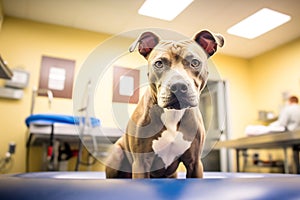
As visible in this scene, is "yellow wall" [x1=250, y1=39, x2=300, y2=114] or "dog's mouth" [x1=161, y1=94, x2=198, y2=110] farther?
"yellow wall" [x1=250, y1=39, x2=300, y2=114]

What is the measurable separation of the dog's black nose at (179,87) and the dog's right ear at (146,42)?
0.27 ft

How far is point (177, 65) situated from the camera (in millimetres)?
350

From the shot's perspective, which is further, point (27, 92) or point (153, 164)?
point (27, 92)

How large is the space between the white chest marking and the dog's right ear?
0.09m

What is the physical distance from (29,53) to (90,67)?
197cm

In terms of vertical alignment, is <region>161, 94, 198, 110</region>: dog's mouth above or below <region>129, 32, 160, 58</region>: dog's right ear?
below

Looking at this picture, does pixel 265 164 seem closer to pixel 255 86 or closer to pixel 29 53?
pixel 255 86

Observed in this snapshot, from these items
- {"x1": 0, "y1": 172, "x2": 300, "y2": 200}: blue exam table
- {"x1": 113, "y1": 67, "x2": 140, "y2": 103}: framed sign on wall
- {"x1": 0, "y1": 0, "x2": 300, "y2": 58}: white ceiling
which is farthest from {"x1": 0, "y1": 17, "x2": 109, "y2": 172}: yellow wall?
{"x1": 0, "y1": 172, "x2": 300, "y2": 200}: blue exam table

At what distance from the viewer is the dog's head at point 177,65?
0.33m

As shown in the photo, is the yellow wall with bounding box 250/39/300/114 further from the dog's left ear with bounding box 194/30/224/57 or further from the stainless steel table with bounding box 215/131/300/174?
the dog's left ear with bounding box 194/30/224/57

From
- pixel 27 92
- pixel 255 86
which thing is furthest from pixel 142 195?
pixel 27 92

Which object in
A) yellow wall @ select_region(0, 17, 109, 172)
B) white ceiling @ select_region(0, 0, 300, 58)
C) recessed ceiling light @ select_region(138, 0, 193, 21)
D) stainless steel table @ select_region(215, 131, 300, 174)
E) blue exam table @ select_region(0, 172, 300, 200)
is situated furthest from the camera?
yellow wall @ select_region(0, 17, 109, 172)

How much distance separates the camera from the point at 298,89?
7.88 ft

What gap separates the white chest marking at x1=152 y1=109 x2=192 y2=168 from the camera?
1.22 feet
